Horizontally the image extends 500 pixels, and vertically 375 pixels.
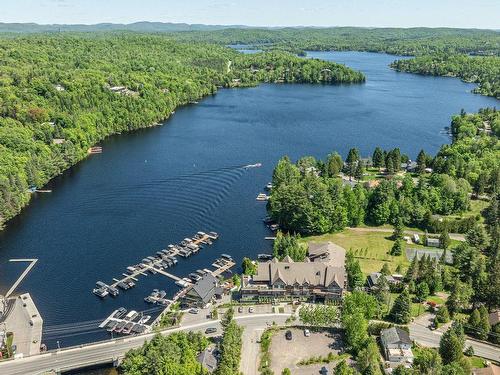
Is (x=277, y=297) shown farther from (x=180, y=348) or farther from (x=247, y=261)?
(x=180, y=348)

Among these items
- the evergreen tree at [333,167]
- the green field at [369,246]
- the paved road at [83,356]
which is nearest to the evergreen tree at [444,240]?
the green field at [369,246]

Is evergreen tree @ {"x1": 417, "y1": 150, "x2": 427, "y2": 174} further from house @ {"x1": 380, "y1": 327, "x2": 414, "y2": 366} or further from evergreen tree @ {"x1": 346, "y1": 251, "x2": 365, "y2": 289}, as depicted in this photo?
house @ {"x1": 380, "y1": 327, "x2": 414, "y2": 366}

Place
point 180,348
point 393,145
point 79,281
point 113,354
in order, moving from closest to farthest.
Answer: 1. point 180,348
2. point 113,354
3. point 79,281
4. point 393,145

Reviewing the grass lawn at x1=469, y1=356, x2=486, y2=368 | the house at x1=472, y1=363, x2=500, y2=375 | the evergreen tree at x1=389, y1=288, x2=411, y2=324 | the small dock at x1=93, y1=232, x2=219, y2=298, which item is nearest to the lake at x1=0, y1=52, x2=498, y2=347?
the small dock at x1=93, y1=232, x2=219, y2=298

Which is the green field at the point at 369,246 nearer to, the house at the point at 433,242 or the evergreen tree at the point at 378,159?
the house at the point at 433,242

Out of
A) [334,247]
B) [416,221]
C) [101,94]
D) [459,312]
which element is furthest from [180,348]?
[101,94]

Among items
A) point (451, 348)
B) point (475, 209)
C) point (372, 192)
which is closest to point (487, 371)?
point (451, 348)
